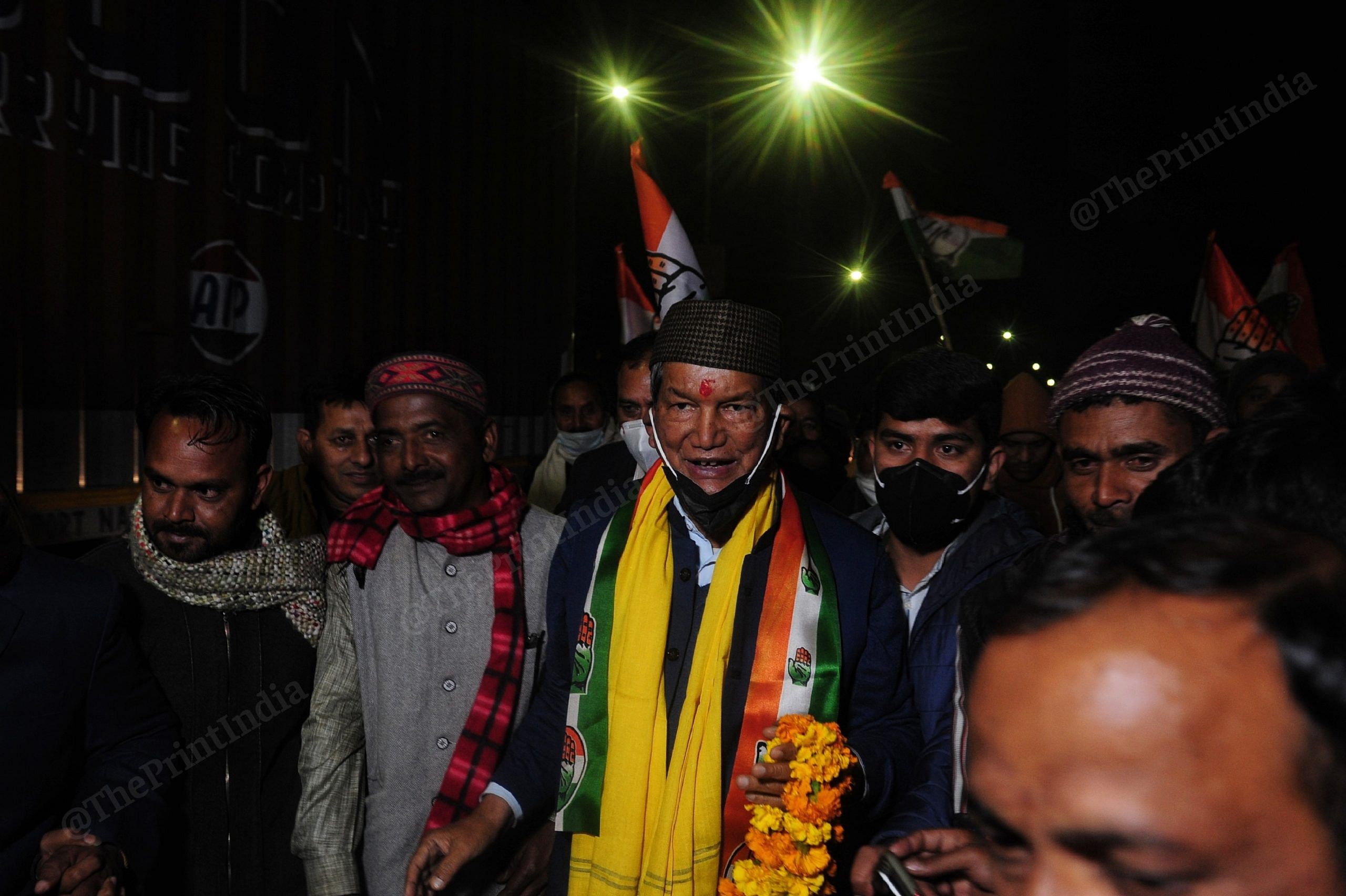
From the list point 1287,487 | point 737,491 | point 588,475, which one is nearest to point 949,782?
point 737,491

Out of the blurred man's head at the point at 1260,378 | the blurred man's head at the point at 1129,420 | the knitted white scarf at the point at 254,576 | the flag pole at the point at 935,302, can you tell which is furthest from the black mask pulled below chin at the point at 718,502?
the blurred man's head at the point at 1260,378

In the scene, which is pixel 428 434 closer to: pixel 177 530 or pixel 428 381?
pixel 428 381

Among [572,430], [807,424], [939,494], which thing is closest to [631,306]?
[572,430]

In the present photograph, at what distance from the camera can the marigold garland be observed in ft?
4.95

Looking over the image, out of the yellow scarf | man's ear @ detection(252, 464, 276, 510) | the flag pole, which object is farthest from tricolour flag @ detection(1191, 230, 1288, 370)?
man's ear @ detection(252, 464, 276, 510)

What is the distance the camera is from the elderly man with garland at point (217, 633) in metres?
2.20

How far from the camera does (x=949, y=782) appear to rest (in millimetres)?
1868

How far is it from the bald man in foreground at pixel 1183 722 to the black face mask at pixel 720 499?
143 cm

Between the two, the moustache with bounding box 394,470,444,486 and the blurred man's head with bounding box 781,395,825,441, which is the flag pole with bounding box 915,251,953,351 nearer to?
the blurred man's head with bounding box 781,395,825,441

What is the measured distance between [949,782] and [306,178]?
4525 millimetres

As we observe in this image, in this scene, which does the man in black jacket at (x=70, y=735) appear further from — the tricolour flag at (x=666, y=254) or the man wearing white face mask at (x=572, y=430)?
the man wearing white face mask at (x=572, y=430)

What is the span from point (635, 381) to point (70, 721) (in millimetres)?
2305

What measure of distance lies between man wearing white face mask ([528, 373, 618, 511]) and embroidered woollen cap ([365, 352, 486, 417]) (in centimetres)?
247

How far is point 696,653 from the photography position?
6.56ft
